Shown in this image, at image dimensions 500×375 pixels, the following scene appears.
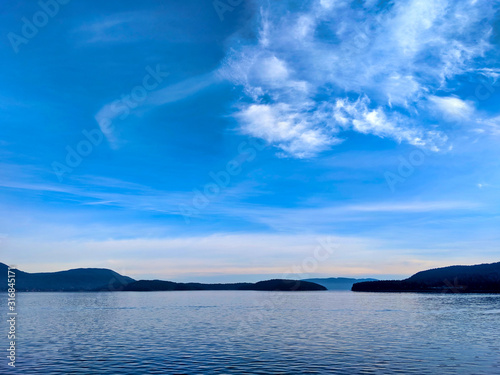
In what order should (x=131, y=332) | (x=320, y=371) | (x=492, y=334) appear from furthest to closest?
(x=131, y=332) → (x=492, y=334) → (x=320, y=371)

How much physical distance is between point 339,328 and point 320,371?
44.6 m

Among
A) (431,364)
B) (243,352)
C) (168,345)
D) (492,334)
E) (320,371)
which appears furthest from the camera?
(492,334)

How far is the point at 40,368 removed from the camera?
4503 cm

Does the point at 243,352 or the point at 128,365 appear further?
the point at 243,352

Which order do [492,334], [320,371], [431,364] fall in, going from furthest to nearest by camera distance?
[492,334], [431,364], [320,371]

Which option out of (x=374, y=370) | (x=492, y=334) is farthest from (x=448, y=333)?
(x=374, y=370)

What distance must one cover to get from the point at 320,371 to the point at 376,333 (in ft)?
123

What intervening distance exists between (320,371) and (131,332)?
164ft

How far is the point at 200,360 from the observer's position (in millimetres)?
49375

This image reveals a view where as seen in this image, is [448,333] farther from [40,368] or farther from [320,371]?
[40,368]

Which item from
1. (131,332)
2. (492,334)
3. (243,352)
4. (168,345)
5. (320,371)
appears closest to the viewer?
(320,371)

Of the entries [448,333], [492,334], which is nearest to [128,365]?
[448,333]

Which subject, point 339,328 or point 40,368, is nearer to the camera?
point 40,368

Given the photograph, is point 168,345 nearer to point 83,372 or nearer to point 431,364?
point 83,372
